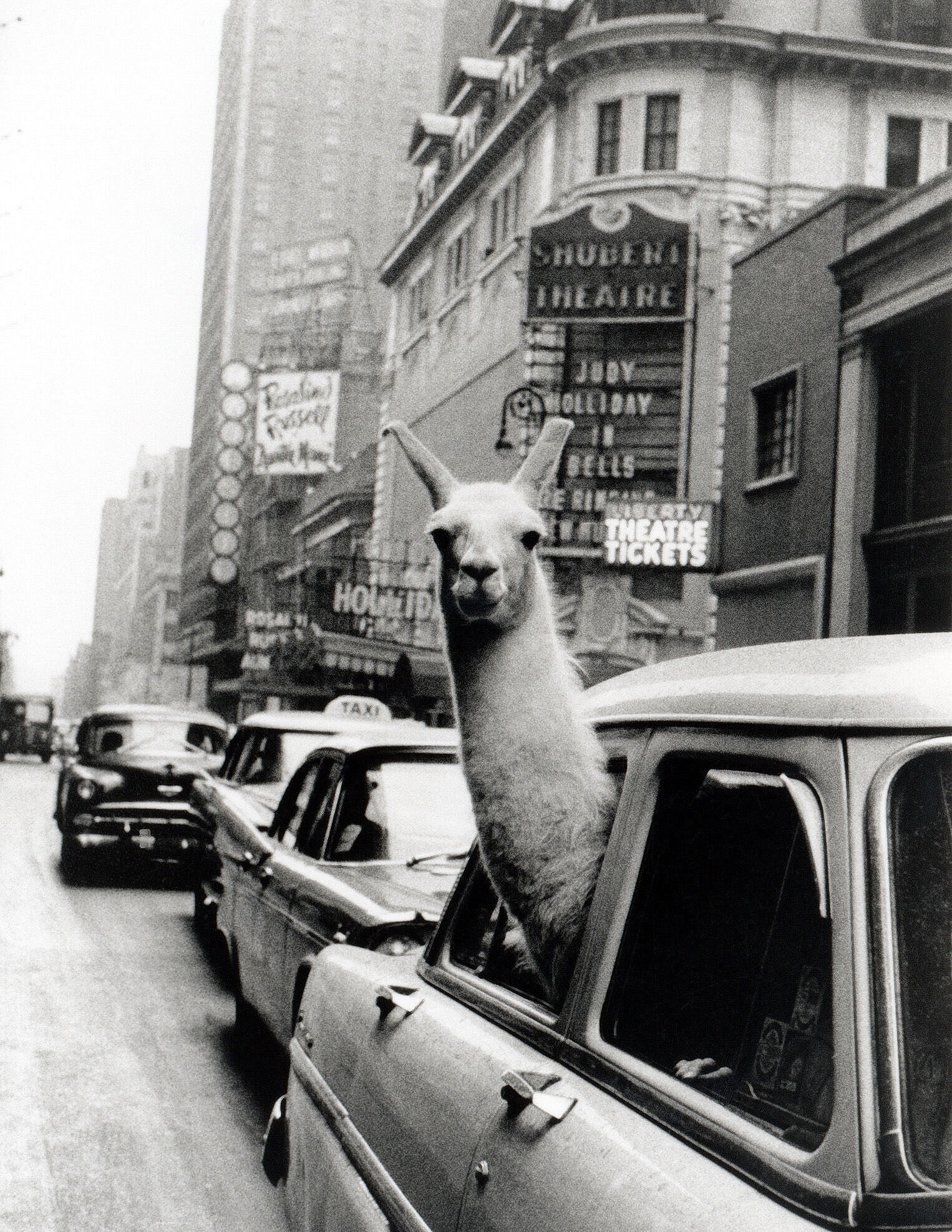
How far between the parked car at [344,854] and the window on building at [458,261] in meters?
42.5

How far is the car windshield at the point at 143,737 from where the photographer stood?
55.8 feet

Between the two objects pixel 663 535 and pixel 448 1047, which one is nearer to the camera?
pixel 448 1047

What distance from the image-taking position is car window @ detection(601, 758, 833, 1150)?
2281 mm

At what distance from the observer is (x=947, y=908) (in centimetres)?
189

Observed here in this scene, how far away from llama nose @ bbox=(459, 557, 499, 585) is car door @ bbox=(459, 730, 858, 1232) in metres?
0.96

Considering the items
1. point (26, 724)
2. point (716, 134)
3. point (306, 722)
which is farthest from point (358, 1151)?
point (26, 724)

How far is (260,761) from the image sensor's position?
34.5 feet

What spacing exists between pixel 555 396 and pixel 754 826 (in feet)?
113

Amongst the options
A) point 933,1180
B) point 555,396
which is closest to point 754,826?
point 933,1180

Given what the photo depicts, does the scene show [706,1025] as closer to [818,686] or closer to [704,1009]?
[704,1009]

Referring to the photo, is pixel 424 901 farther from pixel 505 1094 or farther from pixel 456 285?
pixel 456 285

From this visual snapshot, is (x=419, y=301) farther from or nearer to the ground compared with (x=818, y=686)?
farther from the ground

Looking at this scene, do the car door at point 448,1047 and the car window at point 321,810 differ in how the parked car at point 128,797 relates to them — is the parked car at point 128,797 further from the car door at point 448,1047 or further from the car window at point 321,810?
the car door at point 448,1047

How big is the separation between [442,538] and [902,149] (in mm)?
37522
